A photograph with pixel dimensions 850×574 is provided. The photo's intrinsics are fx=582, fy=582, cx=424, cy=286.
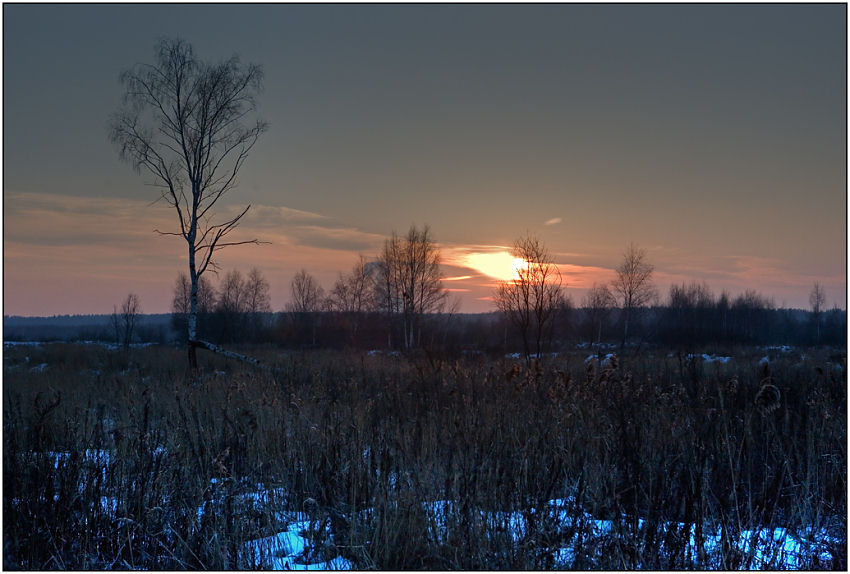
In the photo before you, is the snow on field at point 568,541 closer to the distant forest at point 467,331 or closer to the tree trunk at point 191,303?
the tree trunk at point 191,303

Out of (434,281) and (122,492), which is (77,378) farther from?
(434,281)

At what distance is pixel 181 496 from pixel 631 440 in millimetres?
3563

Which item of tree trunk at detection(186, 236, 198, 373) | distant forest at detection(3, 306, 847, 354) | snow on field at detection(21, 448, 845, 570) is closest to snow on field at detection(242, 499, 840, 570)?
snow on field at detection(21, 448, 845, 570)

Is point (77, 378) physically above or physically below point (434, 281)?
below

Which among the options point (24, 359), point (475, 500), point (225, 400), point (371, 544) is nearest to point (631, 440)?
point (475, 500)

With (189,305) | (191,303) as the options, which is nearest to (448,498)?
(191,303)

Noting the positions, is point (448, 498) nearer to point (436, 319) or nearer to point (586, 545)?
point (586, 545)

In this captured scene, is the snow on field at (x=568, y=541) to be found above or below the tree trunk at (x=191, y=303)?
below

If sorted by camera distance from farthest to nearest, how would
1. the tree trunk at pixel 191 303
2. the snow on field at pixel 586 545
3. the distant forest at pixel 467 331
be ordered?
the distant forest at pixel 467 331, the tree trunk at pixel 191 303, the snow on field at pixel 586 545

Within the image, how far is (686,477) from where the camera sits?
159 inches

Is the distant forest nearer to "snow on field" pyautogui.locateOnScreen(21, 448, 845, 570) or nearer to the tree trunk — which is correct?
the tree trunk

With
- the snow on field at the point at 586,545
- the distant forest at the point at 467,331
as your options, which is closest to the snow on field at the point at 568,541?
the snow on field at the point at 586,545

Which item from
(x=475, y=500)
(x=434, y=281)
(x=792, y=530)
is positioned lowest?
(x=792, y=530)

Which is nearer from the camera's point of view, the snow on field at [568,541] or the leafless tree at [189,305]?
the snow on field at [568,541]
